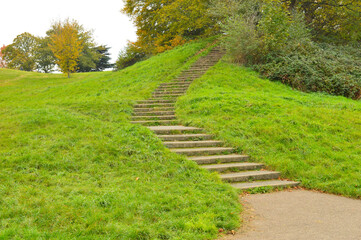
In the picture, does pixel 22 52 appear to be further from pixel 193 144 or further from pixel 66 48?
pixel 193 144

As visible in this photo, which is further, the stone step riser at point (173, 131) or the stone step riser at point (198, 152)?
the stone step riser at point (173, 131)

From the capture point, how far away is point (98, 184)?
19.5 ft

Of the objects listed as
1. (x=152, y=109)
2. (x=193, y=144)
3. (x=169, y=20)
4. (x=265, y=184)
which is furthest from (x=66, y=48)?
(x=265, y=184)

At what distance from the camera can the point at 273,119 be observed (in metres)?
9.70

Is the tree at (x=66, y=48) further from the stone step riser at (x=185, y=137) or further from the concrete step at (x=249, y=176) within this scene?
the concrete step at (x=249, y=176)

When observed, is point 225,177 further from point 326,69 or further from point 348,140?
point 326,69

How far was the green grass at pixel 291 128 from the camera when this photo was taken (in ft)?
24.4

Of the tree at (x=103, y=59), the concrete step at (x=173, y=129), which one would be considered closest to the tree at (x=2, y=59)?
the tree at (x=103, y=59)

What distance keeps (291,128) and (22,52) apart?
180ft

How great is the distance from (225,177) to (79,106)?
755cm

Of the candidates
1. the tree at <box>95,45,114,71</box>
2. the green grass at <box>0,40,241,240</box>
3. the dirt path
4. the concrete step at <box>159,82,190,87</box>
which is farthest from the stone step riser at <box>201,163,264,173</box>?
the tree at <box>95,45,114,71</box>

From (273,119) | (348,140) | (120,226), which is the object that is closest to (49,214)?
(120,226)

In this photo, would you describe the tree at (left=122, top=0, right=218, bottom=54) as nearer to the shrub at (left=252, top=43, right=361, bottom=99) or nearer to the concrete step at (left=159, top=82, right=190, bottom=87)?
the shrub at (left=252, top=43, right=361, bottom=99)

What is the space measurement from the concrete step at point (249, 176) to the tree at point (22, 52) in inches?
2051
